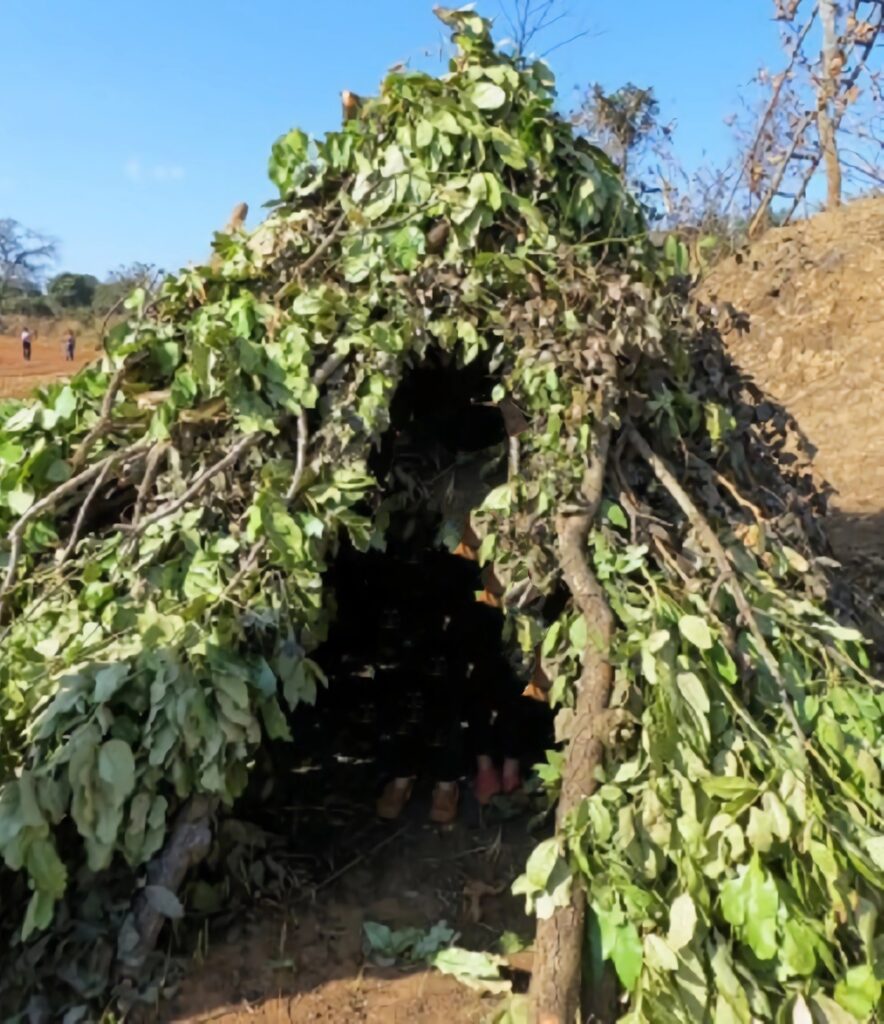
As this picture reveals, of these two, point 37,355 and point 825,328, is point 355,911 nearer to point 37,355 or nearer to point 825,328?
point 825,328

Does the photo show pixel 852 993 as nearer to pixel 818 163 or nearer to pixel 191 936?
pixel 191 936

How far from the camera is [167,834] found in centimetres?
310

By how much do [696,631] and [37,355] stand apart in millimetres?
33711

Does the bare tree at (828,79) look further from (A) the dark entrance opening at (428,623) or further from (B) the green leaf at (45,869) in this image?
(B) the green leaf at (45,869)

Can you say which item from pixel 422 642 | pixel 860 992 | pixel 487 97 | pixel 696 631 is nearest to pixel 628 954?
pixel 860 992

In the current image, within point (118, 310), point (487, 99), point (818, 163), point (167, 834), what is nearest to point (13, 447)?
point (118, 310)

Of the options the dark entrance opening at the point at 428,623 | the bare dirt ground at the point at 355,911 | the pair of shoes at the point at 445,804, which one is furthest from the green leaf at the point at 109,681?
the pair of shoes at the point at 445,804

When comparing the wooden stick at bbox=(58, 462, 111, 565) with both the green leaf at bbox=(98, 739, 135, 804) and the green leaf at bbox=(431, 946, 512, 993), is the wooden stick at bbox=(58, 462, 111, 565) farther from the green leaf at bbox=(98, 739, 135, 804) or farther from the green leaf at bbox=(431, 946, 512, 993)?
the green leaf at bbox=(431, 946, 512, 993)

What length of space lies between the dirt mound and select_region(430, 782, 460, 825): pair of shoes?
451cm

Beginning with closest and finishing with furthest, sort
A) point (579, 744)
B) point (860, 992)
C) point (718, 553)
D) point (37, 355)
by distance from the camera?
point (860, 992) → point (579, 744) → point (718, 553) → point (37, 355)

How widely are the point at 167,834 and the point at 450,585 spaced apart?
1.92m

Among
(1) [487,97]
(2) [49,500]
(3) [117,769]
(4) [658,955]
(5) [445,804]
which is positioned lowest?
(5) [445,804]

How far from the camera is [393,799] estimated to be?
4250mm

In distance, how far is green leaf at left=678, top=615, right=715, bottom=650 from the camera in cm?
297
